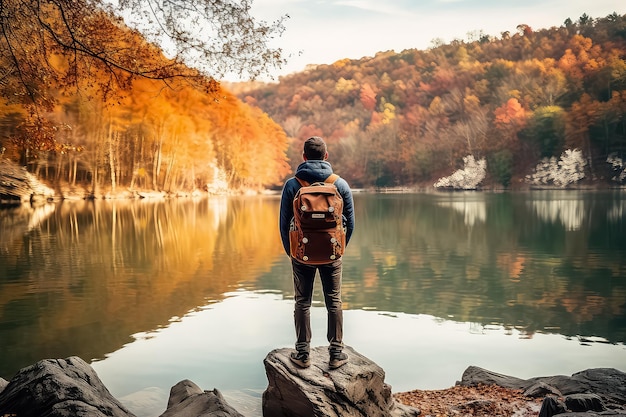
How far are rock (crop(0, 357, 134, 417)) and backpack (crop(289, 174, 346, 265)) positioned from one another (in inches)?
67.5

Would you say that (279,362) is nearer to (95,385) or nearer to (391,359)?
(95,385)

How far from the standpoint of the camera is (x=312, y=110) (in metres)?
118

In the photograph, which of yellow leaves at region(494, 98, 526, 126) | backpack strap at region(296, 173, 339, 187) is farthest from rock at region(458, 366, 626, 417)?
yellow leaves at region(494, 98, 526, 126)

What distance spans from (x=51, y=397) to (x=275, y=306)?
6777 mm

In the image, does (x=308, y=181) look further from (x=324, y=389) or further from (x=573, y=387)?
Answer: (x=573, y=387)

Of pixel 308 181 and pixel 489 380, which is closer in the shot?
pixel 308 181

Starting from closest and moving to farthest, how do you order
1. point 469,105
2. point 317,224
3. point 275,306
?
1. point 317,224
2. point 275,306
3. point 469,105

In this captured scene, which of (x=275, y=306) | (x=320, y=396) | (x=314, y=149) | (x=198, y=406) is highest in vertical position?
(x=314, y=149)

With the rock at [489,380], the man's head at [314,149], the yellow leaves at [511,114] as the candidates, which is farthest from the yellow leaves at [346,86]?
the man's head at [314,149]

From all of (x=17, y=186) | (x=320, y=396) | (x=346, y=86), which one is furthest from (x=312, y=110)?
(x=320, y=396)

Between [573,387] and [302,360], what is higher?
[302,360]

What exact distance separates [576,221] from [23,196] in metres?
33.8

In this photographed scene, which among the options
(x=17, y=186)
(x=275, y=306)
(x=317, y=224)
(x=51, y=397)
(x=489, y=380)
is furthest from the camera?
(x=17, y=186)

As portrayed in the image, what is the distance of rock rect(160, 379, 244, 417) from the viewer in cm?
439
